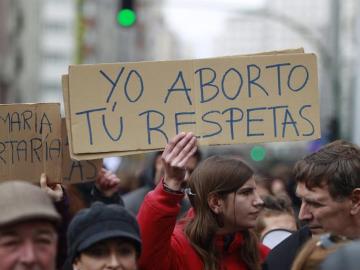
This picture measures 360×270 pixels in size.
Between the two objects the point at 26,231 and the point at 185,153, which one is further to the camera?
the point at 185,153

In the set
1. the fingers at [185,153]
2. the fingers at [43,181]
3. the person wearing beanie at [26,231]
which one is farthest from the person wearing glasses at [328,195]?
the person wearing beanie at [26,231]

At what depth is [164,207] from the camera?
4129mm

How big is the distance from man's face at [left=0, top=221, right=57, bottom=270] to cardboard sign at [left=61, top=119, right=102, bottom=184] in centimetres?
210

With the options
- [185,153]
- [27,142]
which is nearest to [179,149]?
[185,153]

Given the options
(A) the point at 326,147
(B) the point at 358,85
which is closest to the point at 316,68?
(A) the point at 326,147

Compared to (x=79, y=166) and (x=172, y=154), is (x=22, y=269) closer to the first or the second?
(x=172, y=154)

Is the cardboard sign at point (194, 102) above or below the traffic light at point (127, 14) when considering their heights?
below

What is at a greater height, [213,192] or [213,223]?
[213,192]

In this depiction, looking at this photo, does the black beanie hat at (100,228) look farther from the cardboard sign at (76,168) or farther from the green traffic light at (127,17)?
the green traffic light at (127,17)

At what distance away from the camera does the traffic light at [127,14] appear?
49.4 feet

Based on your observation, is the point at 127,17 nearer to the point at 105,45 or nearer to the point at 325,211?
the point at 325,211

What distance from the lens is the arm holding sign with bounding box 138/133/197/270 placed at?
13.6 feet

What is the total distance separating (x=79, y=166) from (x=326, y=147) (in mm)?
1382

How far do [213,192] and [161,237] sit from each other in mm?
521
